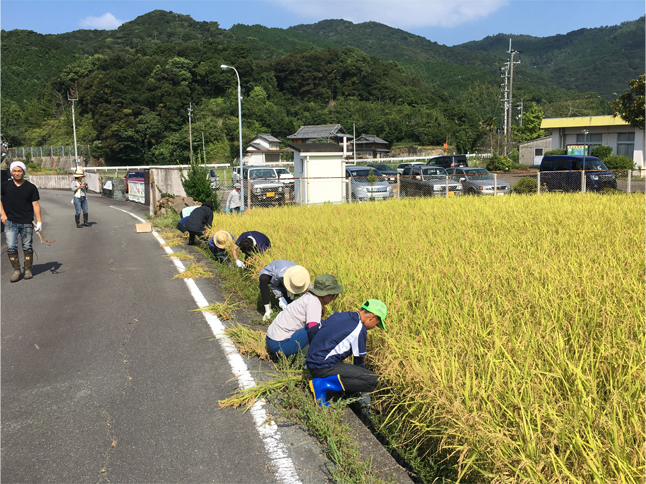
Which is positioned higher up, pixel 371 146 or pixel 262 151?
pixel 371 146

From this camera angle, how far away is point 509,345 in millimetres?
3734

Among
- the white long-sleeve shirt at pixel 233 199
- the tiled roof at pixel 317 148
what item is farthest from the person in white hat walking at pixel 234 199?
the tiled roof at pixel 317 148

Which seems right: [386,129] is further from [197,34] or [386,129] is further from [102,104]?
[197,34]

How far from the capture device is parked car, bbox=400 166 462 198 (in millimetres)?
22297

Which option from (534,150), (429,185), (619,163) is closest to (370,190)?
(429,185)

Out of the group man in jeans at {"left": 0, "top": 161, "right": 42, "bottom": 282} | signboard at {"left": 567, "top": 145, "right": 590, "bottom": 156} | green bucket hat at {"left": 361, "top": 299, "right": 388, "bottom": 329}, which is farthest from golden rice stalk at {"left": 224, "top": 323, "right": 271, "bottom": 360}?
signboard at {"left": 567, "top": 145, "right": 590, "bottom": 156}

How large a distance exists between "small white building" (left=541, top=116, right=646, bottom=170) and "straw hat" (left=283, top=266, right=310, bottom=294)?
3939 cm

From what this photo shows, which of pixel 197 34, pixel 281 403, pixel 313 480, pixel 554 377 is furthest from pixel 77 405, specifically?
pixel 197 34

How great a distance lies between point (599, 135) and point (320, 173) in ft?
101

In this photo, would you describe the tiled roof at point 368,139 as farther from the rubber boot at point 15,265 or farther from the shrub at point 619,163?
the rubber boot at point 15,265

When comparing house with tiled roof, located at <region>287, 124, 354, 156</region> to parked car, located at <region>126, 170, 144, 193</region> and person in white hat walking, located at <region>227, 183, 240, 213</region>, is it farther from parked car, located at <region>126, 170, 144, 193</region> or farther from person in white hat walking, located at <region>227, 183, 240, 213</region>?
person in white hat walking, located at <region>227, 183, 240, 213</region>

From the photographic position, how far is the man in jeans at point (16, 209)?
879cm

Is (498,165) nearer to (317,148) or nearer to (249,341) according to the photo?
(317,148)

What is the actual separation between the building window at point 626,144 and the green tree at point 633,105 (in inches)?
158
